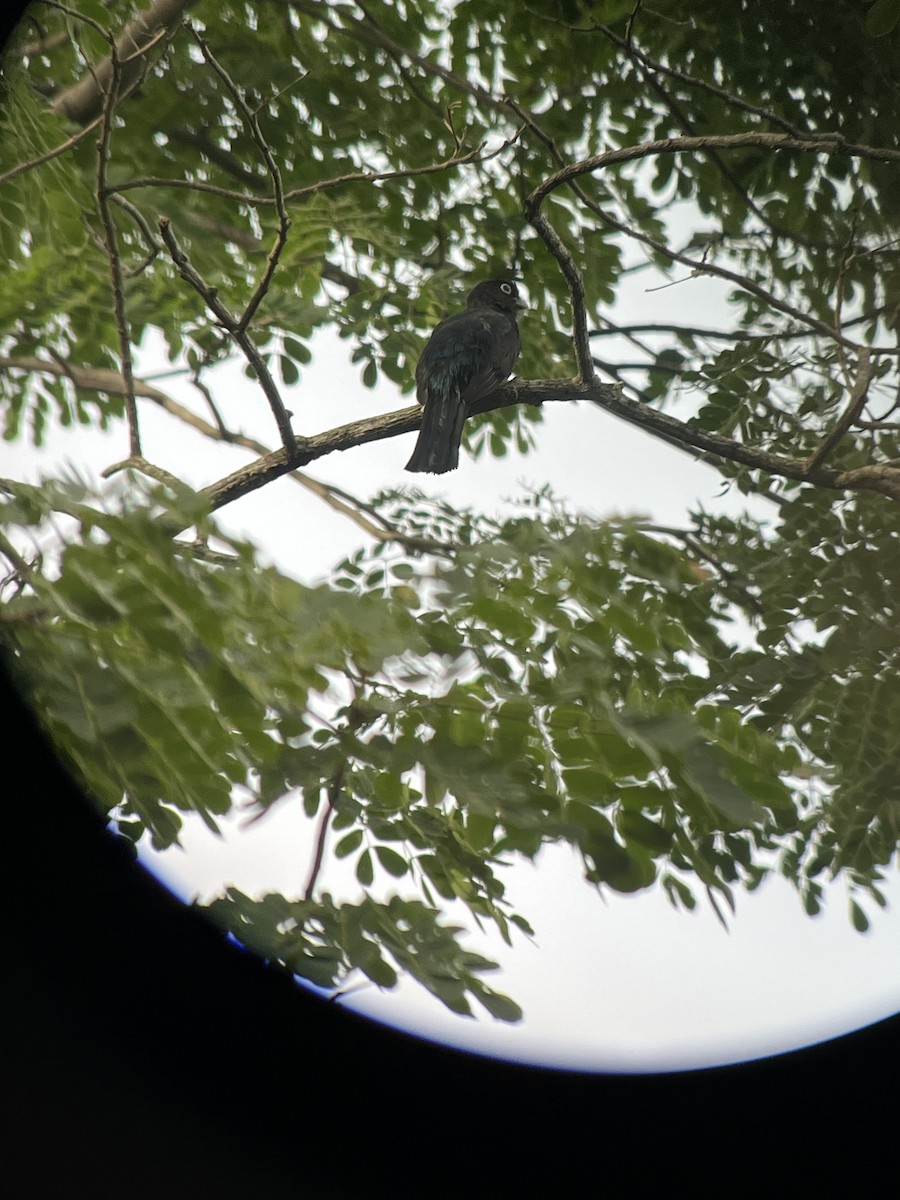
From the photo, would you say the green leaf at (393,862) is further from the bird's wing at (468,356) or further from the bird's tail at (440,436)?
the bird's wing at (468,356)

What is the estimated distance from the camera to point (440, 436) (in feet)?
4.17

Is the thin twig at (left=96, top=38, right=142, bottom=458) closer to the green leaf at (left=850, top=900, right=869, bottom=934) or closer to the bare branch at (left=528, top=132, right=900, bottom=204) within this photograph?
the bare branch at (left=528, top=132, right=900, bottom=204)

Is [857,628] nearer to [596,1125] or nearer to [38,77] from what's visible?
[596,1125]

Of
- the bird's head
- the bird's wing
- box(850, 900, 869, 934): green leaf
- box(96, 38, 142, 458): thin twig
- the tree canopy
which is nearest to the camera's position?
the tree canopy

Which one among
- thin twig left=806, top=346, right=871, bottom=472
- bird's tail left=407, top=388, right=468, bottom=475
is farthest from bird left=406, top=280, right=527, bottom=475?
thin twig left=806, top=346, right=871, bottom=472

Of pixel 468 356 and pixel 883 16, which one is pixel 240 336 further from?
pixel 883 16

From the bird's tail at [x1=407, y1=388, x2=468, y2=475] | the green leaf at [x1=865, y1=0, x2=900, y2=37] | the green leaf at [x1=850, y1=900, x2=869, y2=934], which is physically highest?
the green leaf at [x1=865, y1=0, x2=900, y2=37]

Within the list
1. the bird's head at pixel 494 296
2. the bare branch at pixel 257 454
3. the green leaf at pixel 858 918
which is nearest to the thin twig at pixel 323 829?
the bare branch at pixel 257 454

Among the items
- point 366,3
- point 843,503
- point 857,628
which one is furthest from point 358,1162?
point 366,3

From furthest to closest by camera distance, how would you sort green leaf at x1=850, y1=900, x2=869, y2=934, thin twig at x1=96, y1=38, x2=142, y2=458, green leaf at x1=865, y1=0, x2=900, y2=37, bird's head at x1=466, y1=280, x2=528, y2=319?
bird's head at x1=466, y1=280, x2=528, y2=319
green leaf at x1=865, y1=0, x2=900, y2=37
thin twig at x1=96, y1=38, x2=142, y2=458
green leaf at x1=850, y1=900, x2=869, y2=934

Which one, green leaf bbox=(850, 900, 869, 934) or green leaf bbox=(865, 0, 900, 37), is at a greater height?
green leaf bbox=(865, 0, 900, 37)

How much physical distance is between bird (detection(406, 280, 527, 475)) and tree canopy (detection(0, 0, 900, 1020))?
5 cm

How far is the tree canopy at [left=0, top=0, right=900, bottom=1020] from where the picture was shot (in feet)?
2.23

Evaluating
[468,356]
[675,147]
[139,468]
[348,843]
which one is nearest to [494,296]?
[468,356]
